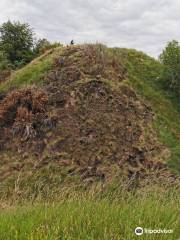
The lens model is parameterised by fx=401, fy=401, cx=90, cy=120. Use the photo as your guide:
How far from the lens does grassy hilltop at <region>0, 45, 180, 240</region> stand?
13.7 metres

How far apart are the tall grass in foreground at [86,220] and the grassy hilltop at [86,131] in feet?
1.41

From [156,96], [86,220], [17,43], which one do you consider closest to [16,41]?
[17,43]

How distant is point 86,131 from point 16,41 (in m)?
12.1

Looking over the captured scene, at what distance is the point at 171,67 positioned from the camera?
2184 centimetres

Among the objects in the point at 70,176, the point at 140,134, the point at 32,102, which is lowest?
the point at 70,176

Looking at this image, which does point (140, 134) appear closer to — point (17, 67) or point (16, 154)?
point (16, 154)

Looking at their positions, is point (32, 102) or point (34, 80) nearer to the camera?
point (32, 102)

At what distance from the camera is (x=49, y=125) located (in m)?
16.7

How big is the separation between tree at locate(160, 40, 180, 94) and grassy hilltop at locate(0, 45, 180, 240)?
68 cm

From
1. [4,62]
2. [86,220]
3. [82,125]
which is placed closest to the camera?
[86,220]

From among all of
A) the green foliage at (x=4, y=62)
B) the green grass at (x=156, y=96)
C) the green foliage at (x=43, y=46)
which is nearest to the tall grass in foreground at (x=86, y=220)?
the green grass at (x=156, y=96)

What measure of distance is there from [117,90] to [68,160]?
538cm

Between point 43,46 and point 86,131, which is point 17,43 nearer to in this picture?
point 43,46

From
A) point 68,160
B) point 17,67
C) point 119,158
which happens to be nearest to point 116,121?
point 119,158
